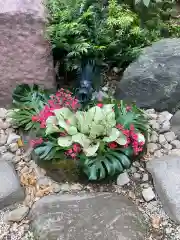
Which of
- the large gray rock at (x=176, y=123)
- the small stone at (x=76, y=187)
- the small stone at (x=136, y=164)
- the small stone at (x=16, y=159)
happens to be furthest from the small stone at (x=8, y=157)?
the large gray rock at (x=176, y=123)

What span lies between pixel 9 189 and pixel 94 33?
1632mm

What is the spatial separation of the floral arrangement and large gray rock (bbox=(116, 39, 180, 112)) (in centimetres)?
64

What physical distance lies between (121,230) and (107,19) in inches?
82.2

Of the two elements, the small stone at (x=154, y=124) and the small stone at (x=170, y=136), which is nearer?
the small stone at (x=170, y=136)

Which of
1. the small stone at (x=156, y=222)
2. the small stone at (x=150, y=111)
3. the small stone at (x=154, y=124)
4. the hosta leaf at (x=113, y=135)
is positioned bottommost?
the small stone at (x=156, y=222)

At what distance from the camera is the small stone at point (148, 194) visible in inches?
110

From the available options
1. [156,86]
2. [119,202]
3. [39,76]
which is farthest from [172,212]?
[39,76]

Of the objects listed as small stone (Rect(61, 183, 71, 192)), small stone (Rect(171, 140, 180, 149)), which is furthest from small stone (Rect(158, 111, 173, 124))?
small stone (Rect(61, 183, 71, 192))

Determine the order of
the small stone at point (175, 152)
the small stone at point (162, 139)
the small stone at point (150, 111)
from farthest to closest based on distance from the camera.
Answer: the small stone at point (150, 111) → the small stone at point (162, 139) → the small stone at point (175, 152)

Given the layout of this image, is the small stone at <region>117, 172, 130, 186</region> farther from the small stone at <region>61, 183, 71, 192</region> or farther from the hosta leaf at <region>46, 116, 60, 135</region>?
the hosta leaf at <region>46, 116, 60, 135</region>

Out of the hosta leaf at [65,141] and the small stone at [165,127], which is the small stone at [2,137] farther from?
the small stone at [165,127]

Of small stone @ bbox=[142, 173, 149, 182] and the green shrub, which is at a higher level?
the green shrub

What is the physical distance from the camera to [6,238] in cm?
252

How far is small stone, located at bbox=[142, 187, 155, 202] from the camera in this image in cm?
278
